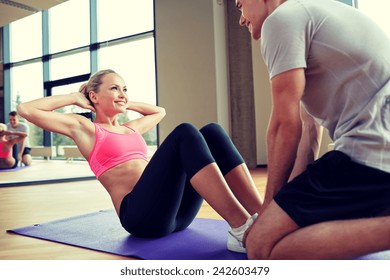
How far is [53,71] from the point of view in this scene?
6.38m

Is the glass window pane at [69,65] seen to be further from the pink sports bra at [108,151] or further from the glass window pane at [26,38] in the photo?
the pink sports bra at [108,151]

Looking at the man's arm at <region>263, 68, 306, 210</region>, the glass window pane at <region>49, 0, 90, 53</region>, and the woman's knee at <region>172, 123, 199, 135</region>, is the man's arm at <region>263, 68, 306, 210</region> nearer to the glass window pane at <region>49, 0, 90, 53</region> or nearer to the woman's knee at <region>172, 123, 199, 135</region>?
the woman's knee at <region>172, 123, 199, 135</region>

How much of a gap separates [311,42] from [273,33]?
91 millimetres

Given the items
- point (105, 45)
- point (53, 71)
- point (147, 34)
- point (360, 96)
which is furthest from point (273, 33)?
point (53, 71)

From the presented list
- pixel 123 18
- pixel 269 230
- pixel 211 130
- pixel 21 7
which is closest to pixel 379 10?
pixel 211 130

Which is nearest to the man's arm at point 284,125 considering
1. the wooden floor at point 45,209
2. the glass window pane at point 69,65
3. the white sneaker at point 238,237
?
the white sneaker at point 238,237

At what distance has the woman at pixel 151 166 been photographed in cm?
110

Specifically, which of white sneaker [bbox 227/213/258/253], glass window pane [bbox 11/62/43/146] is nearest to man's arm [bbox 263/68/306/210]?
white sneaker [bbox 227/213/258/253]

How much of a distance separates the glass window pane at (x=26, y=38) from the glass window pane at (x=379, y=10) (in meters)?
5.12

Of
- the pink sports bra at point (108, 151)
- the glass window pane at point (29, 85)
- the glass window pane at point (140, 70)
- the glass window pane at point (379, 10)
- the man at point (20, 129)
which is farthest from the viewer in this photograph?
the glass window pane at point (29, 85)

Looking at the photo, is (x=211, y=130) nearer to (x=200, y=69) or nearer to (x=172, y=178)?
(x=172, y=178)

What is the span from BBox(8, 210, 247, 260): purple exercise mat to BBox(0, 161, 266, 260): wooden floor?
0.06 m

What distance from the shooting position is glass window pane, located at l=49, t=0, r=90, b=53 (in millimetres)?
5863

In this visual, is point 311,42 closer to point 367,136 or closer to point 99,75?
point 367,136
